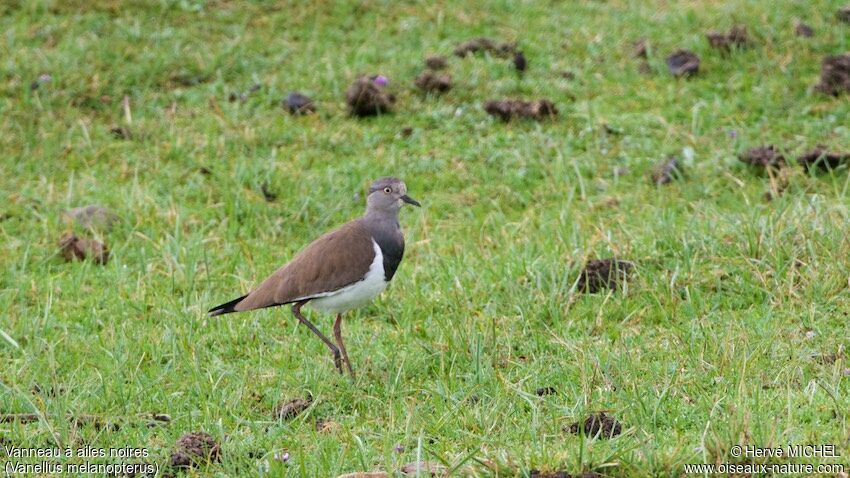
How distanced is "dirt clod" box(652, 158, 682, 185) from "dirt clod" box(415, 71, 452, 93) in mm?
1825

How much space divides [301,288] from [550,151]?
3.07 meters

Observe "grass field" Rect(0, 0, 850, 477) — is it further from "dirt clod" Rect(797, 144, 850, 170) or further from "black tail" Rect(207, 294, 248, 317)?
"black tail" Rect(207, 294, 248, 317)

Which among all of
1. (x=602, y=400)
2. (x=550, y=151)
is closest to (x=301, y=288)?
(x=602, y=400)

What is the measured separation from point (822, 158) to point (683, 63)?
1.87 m

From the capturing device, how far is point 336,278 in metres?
5.48

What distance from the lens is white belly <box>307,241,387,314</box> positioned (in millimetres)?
5488

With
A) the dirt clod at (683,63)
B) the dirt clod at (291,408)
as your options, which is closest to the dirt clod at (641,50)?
the dirt clod at (683,63)

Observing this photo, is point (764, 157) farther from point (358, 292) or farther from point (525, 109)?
point (358, 292)

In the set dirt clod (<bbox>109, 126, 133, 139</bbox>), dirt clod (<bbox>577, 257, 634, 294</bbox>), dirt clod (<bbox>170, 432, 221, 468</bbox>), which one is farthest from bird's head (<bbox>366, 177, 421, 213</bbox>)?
dirt clod (<bbox>109, 126, 133, 139</bbox>)

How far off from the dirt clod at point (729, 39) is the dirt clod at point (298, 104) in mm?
3093

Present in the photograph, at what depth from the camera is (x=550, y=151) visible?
8.10 m

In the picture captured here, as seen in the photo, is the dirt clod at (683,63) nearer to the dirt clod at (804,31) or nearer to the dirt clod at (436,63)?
the dirt clod at (804,31)

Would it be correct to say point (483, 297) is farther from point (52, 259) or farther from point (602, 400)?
point (52, 259)

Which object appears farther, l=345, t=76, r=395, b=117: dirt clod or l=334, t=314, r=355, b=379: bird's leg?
l=345, t=76, r=395, b=117: dirt clod
